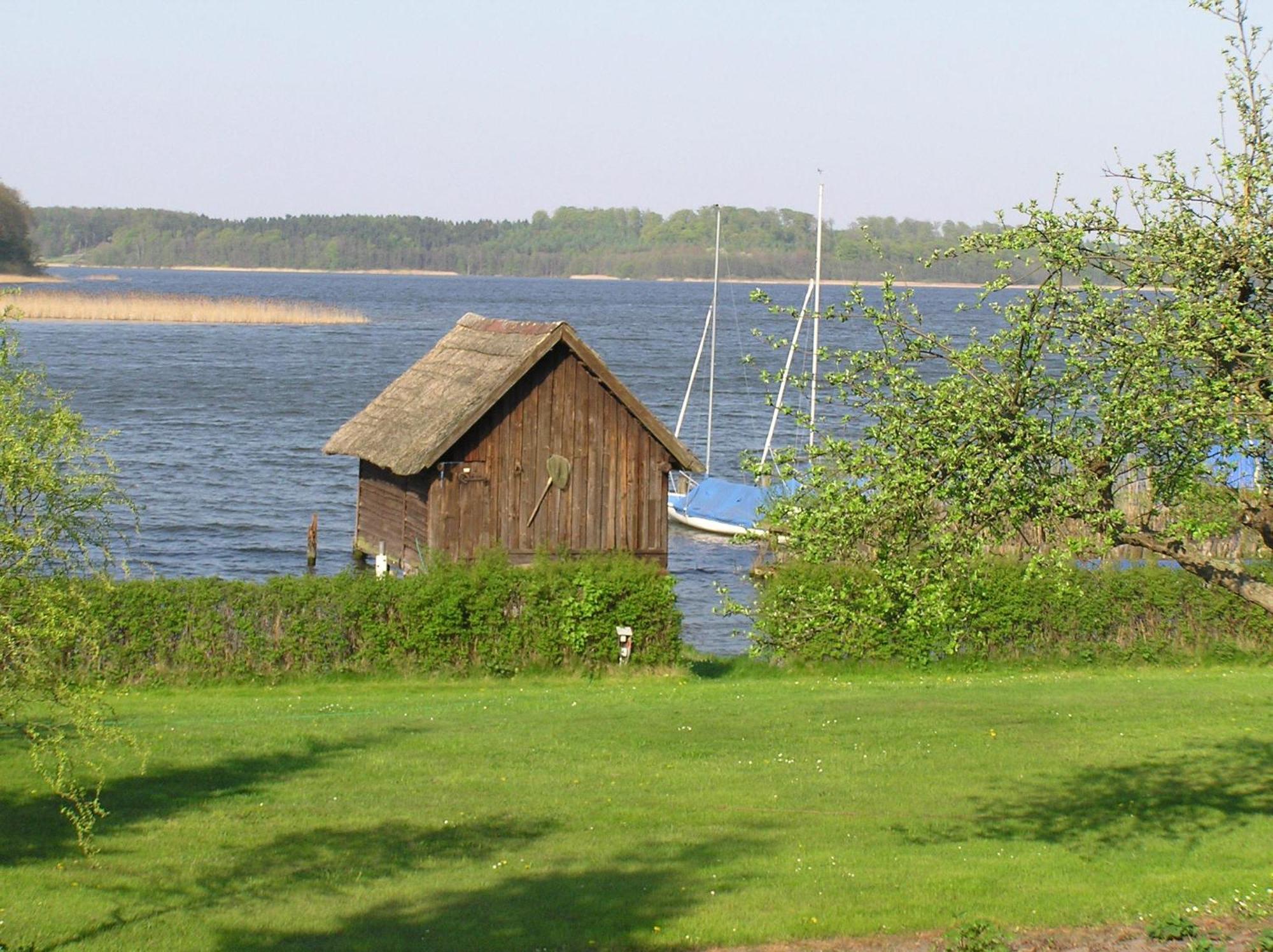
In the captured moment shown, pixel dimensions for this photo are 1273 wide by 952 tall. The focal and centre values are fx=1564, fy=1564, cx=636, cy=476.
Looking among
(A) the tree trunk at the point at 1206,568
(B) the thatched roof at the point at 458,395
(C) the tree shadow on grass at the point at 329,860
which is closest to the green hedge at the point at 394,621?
(B) the thatched roof at the point at 458,395

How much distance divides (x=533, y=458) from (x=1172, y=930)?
18.3 metres

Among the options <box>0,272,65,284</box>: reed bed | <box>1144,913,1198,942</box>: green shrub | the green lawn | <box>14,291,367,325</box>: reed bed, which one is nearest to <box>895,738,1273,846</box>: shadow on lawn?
the green lawn

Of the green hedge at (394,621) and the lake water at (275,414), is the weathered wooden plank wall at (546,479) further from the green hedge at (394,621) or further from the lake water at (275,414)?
the lake water at (275,414)

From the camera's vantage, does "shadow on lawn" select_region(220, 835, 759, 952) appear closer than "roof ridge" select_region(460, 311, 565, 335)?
Yes

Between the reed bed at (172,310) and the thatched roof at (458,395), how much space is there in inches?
3337

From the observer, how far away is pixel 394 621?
897 inches

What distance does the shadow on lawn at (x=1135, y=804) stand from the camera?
13961 mm

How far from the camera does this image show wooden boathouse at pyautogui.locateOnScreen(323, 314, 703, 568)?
27516 millimetres

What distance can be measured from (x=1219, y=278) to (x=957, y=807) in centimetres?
615

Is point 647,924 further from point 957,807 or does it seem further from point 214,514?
point 214,514

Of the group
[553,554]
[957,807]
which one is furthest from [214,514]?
[957,807]

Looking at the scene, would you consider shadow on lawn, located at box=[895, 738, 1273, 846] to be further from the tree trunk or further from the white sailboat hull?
the white sailboat hull

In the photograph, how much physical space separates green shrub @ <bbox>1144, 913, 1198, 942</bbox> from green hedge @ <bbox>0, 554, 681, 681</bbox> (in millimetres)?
12995

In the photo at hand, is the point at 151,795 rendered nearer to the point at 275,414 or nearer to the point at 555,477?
the point at 555,477
